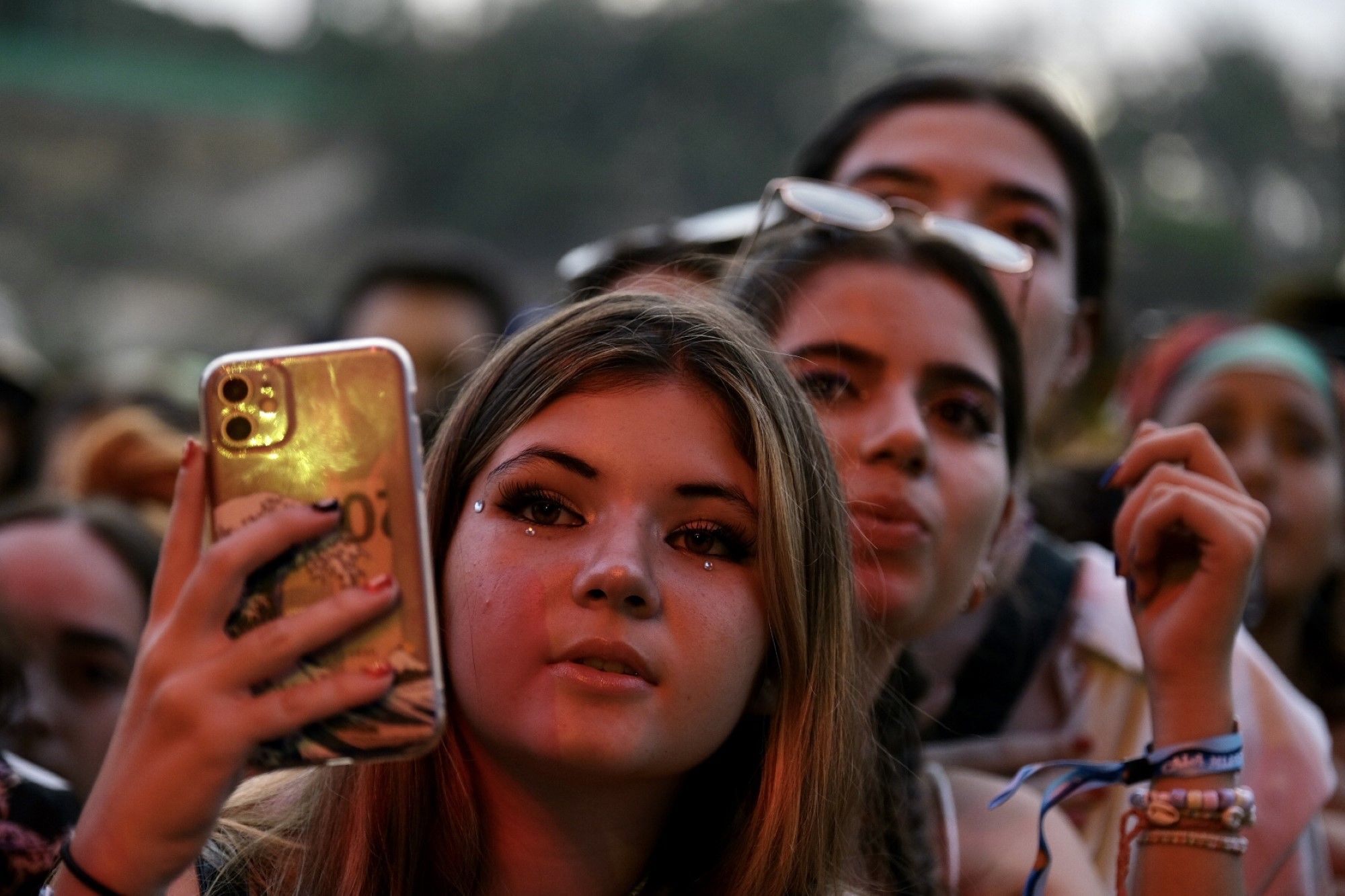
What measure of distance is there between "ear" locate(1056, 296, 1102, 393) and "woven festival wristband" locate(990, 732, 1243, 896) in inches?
49.9

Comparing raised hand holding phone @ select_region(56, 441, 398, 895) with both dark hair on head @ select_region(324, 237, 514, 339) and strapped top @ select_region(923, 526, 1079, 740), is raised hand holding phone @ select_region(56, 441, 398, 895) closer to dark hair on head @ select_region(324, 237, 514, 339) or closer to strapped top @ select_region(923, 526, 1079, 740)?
strapped top @ select_region(923, 526, 1079, 740)

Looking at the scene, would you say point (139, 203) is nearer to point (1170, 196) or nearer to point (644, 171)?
point (644, 171)

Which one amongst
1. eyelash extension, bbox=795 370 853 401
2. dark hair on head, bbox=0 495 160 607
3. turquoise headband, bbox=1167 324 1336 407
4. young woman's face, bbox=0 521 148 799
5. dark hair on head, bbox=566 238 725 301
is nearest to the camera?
eyelash extension, bbox=795 370 853 401

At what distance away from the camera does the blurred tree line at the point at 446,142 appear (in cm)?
1827

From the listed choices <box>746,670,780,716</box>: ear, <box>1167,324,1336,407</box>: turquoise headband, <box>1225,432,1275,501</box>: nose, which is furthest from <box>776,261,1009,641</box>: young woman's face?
<box>1167,324,1336,407</box>: turquoise headband

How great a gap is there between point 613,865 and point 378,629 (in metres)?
0.60

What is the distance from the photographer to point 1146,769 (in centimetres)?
204

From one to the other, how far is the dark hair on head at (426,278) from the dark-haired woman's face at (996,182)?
241cm

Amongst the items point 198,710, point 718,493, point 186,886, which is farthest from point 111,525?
point 198,710

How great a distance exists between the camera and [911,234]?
7.96 feet

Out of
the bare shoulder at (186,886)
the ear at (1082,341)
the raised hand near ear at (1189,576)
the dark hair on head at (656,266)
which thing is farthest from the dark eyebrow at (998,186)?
the bare shoulder at (186,886)

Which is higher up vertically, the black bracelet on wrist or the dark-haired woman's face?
the dark-haired woman's face

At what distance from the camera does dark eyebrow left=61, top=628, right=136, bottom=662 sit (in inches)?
110

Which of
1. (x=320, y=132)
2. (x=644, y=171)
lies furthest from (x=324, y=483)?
(x=320, y=132)
